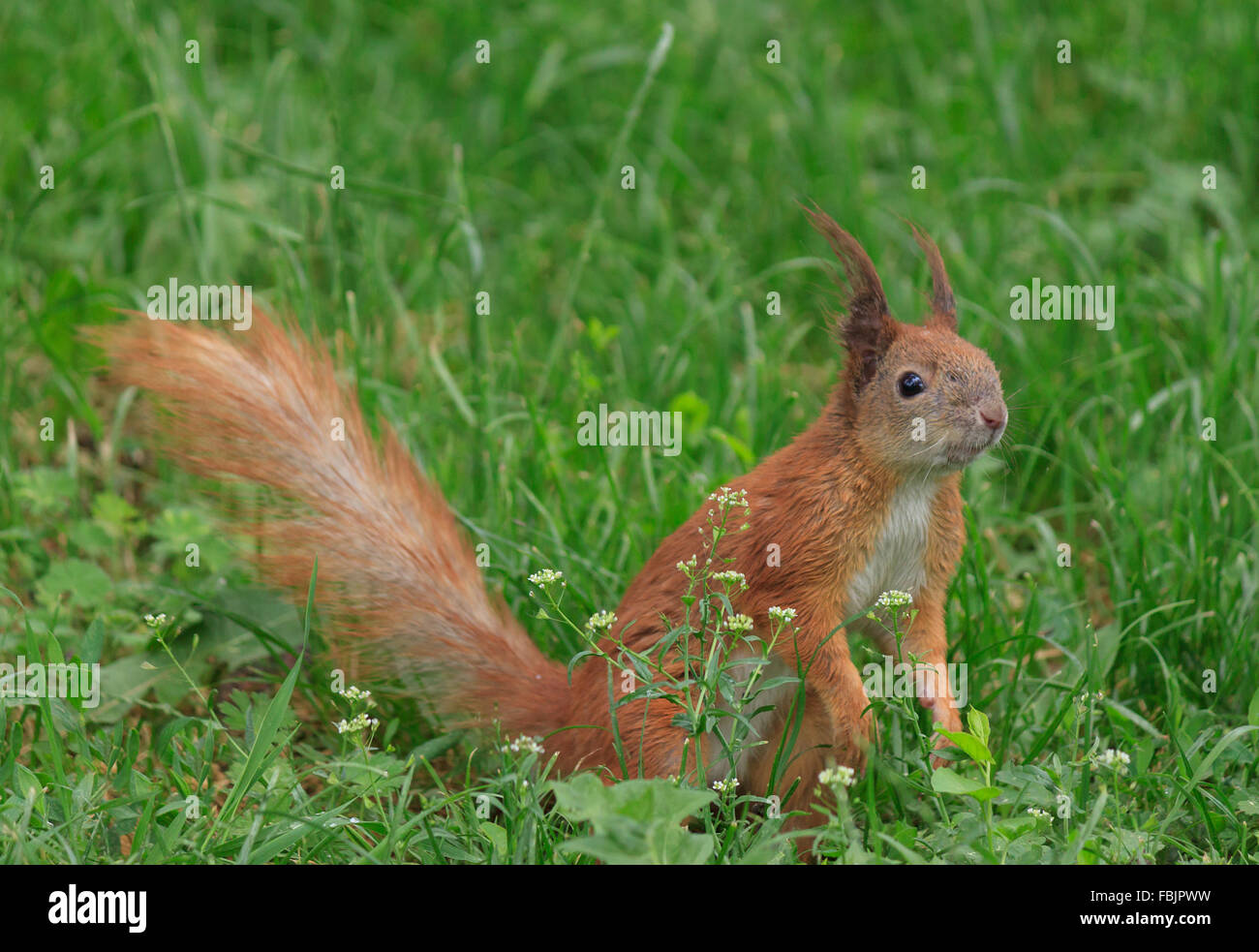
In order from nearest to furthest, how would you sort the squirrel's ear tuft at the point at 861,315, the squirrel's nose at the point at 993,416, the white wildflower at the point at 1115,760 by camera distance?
1. the white wildflower at the point at 1115,760
2. the squirrel's nose at the point at 993,416
3. the squirrel's ear tuft at the point at 861,315

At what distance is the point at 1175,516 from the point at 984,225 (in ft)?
5.86

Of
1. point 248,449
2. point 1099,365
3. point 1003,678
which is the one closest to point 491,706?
point 248,449

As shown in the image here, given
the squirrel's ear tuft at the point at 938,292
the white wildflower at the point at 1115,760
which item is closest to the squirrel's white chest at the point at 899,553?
the squirrel's ear tuft at the point at 938,292

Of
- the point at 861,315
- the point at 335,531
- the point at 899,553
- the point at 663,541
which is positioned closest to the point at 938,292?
the point at 861,315

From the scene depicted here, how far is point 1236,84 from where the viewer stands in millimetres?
5867

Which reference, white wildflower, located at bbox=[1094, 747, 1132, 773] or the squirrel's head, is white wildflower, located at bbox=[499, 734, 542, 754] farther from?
white wildflower, located at bbox=[1094, 747, 1132, 773]

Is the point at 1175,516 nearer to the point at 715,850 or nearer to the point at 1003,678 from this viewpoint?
the point at 1003,678

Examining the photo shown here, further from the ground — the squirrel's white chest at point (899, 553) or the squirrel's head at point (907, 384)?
the squirrel's head at point (907, 384)

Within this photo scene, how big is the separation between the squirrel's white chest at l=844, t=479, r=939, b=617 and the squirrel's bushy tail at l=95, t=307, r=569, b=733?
743 millimetres

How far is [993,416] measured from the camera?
2971mm

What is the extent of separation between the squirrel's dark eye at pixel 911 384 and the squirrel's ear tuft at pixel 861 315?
0.09 metres

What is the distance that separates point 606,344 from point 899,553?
195 centimetres

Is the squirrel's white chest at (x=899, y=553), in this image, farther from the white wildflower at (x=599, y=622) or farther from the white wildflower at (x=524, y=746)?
the white wildflower at (x=524, y=746)

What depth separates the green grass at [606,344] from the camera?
303 cm
